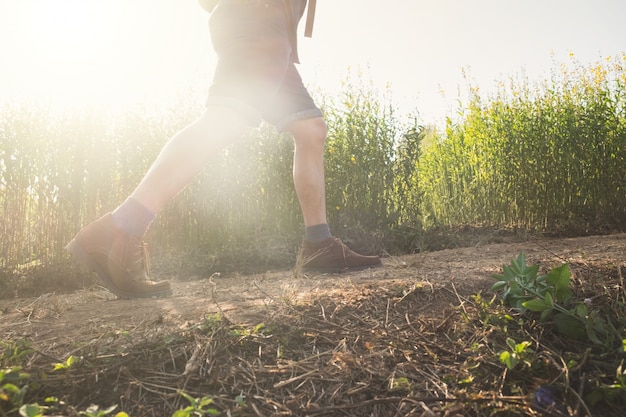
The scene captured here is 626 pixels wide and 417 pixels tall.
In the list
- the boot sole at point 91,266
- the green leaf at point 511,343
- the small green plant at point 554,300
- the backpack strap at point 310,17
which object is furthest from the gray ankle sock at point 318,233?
the green leaf at point 511,343

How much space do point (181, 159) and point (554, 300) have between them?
143 centimetres

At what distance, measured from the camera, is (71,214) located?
4148mm

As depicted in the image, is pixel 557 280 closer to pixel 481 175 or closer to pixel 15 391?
pixel 15 391

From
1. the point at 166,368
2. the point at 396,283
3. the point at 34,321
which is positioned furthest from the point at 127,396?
the point at 396,283

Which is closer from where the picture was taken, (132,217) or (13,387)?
(13,387)

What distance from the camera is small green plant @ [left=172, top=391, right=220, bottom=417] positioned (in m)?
0.94

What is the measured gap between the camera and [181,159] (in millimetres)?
1985

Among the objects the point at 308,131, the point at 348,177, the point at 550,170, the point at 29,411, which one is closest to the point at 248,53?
the point at 308,131

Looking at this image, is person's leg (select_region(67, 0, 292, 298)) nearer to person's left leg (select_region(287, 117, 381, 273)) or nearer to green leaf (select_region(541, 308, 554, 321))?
person's left leg (select_region(287, 117, 381, 273))

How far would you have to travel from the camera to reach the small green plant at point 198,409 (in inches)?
37.2

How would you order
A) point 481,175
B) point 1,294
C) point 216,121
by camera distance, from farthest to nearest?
point 481,175
point 1,294
point 216,121

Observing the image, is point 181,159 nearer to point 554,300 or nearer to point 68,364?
point 68,364

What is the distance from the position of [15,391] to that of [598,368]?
1.33 m

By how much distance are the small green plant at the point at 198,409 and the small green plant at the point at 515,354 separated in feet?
2.18
